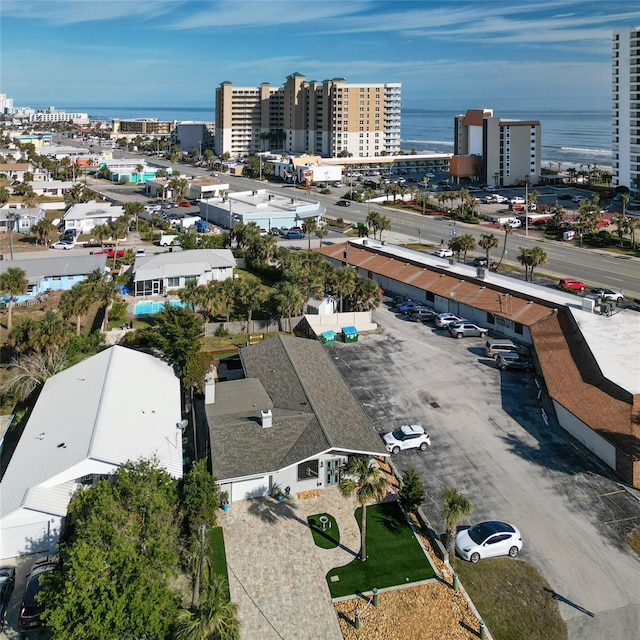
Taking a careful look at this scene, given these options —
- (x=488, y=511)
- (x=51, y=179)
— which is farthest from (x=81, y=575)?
(x=51, y=179)

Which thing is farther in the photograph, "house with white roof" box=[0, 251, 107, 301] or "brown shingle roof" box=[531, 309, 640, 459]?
"house with white roof" box=[0, 251, 107, 301]

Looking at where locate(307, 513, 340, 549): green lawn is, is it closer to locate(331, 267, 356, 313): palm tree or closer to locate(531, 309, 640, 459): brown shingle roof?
locate(531, 309, 640, 459): brown shingle roof

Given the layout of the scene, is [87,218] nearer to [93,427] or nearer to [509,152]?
[93,427]

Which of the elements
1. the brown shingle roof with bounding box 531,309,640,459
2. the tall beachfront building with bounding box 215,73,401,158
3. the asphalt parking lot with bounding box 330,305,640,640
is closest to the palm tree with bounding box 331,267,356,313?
the asphalt parking lot with bounding box 330,305,640,640

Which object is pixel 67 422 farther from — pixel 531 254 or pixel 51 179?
pixel 51 179

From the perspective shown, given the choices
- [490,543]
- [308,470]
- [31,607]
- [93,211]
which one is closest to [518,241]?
[93,211]

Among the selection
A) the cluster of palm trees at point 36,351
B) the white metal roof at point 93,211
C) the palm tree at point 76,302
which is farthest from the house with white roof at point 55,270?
the white metal roof at point 93,211

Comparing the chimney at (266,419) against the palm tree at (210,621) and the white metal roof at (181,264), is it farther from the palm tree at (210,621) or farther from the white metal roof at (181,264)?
the white metal roof at (181,264)
